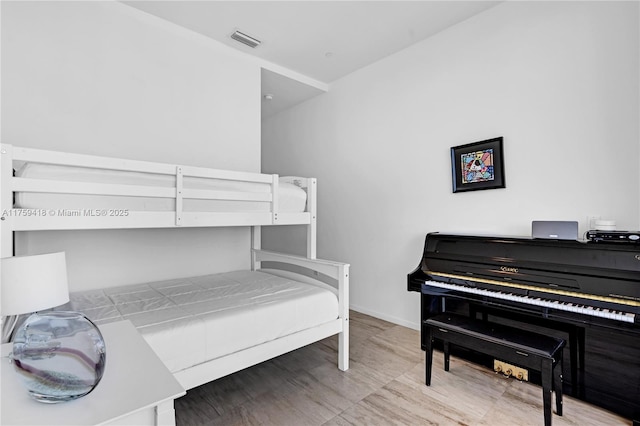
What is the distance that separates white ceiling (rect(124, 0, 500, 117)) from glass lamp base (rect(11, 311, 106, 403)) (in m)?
2.50

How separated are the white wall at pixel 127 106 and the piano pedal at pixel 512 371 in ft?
7.47

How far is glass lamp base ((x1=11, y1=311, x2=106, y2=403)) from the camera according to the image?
2.26 feet

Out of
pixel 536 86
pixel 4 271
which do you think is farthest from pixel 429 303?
pixel 4 271

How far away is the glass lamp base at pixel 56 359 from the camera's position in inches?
27.1

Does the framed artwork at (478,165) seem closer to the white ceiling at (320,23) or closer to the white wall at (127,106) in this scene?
the white ceiling at (320,23)

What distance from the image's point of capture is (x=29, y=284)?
1330mm

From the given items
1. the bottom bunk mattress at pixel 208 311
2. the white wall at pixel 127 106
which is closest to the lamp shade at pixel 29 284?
the bottom bunk mattress at pixel 208 311

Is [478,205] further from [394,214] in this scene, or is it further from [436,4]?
[436,4]

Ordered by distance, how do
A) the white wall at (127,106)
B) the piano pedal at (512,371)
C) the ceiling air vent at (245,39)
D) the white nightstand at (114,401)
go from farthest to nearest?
the ceiling air vent at (245,39)
the white wall at (127,106)
the piano pedal at (512,371)
the white nightstand at (114,401)

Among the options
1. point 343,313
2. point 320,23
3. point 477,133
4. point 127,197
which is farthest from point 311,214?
point 320,23

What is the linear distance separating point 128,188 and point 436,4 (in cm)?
250

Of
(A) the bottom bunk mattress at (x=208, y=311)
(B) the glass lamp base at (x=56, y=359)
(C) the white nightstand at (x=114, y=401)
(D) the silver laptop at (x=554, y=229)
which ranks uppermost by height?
(D) the silver laptop at (x=554, y=229)

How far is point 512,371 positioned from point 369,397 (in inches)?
36.2

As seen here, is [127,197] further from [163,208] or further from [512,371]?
[512,371]
